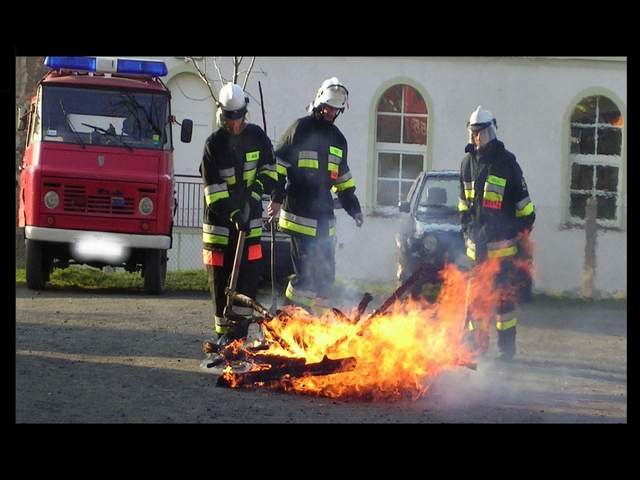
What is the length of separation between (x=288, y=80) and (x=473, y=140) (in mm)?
12729

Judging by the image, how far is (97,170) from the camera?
14.5m

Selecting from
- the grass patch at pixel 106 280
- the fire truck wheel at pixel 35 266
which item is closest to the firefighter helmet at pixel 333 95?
the fire truck wheel at pixel 35 266

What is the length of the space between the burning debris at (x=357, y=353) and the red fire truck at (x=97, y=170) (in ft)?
20.9

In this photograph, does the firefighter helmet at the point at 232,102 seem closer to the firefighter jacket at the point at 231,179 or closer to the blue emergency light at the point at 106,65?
the firefighter jacket at the point at 231,179

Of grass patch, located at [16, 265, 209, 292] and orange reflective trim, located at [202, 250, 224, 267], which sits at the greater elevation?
orange reflective trim, located at [202, 250, 224, 267]

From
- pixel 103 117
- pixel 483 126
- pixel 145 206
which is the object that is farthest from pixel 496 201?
pixel 103 117

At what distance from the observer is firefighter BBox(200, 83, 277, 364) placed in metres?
9.24

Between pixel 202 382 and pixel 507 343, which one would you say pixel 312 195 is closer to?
→ pixel 202 382

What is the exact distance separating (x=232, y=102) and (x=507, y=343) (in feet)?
10.7

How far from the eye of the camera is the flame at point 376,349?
8.02 metres

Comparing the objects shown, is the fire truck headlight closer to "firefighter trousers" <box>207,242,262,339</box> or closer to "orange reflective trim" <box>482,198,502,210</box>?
"firefighter trousers" <box>207,242,262,339</box>

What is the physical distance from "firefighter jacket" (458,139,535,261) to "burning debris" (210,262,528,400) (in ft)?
5.50

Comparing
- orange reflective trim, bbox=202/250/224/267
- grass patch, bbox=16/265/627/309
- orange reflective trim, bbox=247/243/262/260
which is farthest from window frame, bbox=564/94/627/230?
orange reflective trim, bbox=202/250/224/267
